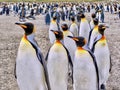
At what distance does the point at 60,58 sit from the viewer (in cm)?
659

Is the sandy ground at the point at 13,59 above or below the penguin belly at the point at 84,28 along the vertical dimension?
below

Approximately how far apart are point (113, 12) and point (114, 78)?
29.2 metres

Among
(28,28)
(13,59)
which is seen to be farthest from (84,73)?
(13,59)

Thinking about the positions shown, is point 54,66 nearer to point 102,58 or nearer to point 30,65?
point 30,65

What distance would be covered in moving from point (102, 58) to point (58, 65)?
4.36 ft

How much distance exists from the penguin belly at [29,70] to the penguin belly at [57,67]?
699 mm

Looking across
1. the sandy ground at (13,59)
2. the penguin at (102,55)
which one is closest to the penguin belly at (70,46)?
the sandy ground at (13,59)

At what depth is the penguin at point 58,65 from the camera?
6.55 m

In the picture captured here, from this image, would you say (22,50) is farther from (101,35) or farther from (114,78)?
(114,78)

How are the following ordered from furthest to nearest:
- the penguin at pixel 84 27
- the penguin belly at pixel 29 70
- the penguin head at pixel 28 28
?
the penguin at pixel 84 27
the penguin head at pixel 28 28
the penguin belly at pixel 29 70

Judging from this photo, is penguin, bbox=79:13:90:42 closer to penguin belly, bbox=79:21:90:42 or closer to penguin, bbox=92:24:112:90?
penguin belly, bbox=79:21:90:42

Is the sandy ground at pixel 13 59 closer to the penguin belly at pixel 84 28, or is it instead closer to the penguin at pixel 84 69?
the penguin belly at pixel 84 28

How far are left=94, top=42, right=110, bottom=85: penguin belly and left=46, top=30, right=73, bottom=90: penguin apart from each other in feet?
3.27

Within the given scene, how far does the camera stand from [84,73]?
20.2 ft
